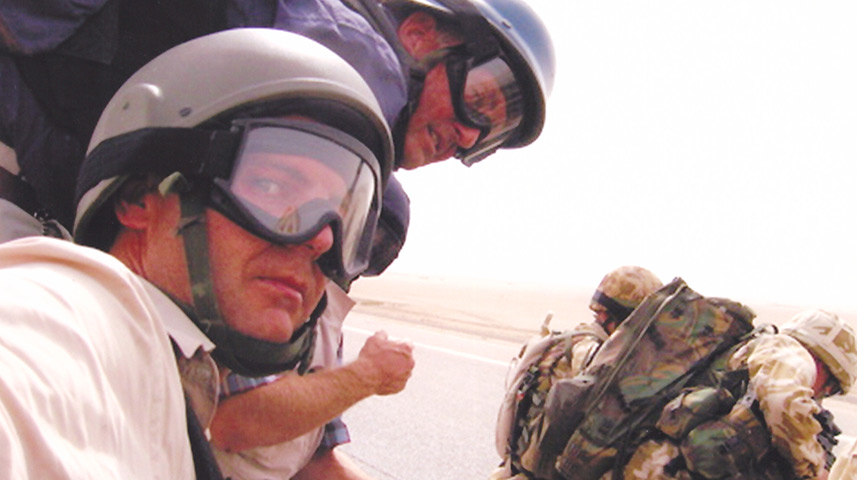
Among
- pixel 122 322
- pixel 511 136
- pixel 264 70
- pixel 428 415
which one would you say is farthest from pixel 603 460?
pixel 428 415

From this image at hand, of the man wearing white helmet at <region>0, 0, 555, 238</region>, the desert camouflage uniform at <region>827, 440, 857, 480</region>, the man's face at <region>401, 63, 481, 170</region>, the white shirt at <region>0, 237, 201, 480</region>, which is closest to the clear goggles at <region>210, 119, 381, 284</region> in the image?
the man wearing white helmet at <region>0, 0, 555, 238</region>

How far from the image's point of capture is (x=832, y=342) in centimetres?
329

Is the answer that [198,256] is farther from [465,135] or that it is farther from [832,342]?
[832,342]

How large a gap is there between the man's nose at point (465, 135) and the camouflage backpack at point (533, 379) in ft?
5.59

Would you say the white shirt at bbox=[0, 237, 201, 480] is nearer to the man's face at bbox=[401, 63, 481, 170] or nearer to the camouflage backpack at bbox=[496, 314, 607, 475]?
the man's face at bbox=[401, 63, 481, 170]

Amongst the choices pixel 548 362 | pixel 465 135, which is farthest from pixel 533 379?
pixel 465 135

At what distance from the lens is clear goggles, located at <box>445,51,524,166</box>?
2217 mm

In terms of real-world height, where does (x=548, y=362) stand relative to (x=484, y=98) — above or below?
below

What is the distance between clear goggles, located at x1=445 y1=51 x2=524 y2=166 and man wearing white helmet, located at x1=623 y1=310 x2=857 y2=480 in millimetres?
1495

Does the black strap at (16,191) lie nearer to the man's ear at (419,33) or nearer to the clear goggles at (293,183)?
the clear goggles at (293,183)

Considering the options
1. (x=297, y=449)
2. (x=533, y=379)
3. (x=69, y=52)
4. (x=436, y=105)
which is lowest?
(x=533, y=379)

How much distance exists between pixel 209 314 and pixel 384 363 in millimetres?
850

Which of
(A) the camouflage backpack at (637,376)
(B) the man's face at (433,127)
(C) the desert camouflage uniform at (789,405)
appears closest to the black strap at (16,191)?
(B) the man's face at (433,127)

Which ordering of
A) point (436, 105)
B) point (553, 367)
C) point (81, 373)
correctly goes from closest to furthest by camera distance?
point (81, 373)
point (436, 105)
point (553, 367)
